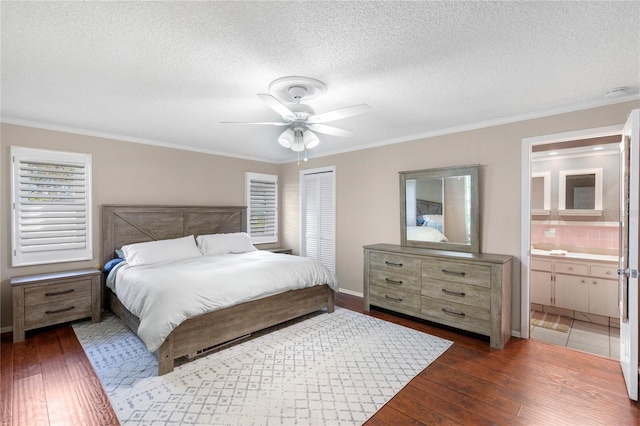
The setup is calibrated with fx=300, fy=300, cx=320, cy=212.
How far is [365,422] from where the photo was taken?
2006 millimetres

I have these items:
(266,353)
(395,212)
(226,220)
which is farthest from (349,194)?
(266,353)

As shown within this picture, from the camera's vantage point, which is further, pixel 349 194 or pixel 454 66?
pixel 349 194

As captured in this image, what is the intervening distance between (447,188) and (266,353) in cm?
296

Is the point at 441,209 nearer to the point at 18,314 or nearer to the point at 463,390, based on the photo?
the point at 463,390

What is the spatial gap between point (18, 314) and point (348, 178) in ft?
14.6

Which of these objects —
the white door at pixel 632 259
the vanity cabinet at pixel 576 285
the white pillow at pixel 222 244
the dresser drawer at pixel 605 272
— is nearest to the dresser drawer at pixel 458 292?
the white door at pixel 632 259

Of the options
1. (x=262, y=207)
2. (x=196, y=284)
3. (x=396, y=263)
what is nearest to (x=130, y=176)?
(x=262, y=207)

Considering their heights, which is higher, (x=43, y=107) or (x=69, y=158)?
(x=43, y=107)

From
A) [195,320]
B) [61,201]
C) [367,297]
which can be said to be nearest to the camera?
[195,320]

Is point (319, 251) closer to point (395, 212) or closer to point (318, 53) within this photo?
point (395, 212)

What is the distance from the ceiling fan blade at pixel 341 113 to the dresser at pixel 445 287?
79.0 inches

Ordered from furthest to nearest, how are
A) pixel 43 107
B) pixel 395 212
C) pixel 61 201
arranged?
pixel 395 212, pixel 61 201, pixel 43 107

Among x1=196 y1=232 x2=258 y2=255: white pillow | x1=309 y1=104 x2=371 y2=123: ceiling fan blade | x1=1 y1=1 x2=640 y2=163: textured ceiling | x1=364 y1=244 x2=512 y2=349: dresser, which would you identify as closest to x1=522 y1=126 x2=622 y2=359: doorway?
x1=364 y1=244 x2=512 y2=349: dresser

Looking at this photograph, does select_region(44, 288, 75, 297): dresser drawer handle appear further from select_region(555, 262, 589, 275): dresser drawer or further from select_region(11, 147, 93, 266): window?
select_region(555, 262, 589, 275): dresser drawer
